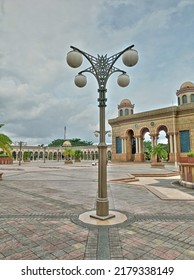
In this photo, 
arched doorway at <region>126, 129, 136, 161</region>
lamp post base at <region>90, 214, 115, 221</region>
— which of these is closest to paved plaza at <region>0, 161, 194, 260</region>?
lamp post base at <region>90, 214, 115, 221</region>

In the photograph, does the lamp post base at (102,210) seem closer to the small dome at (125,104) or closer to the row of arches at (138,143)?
the row of arches at (138,143)

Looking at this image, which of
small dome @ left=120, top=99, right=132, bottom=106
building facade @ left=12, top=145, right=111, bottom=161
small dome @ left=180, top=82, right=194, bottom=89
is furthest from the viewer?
building facade @ left=12, top=145, right=111, bottom=161

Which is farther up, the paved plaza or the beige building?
the beige building

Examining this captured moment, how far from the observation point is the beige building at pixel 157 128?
3619cm

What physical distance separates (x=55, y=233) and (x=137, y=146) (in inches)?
1567

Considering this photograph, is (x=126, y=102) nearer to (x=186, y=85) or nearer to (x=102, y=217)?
(x=186, y=85)

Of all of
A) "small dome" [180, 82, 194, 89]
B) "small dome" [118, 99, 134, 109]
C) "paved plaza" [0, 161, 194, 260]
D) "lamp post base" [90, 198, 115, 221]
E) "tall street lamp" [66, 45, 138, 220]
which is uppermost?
"small dome" [180, 82, 194, 89]

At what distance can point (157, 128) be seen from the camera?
39562mm

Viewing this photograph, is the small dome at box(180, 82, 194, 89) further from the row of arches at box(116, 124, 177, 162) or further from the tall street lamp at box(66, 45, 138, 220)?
the tall street lamp at box(66, 45, 138, 220)

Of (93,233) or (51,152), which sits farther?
(51,152)

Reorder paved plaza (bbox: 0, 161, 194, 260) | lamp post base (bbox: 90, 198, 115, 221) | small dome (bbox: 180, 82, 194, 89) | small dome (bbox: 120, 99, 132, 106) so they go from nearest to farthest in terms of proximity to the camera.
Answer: paved plaza (bbox: 0, 161, 194, 260) → lamp post base (bbox: 90, 198, 115, 221) → small dome (bbox: 180, 82, 194, 89) → small dome (bbox: 120, 99, 132, 106)

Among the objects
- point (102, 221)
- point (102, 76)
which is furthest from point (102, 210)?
point (102, 76)

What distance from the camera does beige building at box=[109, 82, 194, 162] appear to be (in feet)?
119
